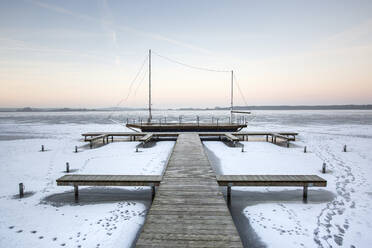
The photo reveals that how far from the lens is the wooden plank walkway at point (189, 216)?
4.02m

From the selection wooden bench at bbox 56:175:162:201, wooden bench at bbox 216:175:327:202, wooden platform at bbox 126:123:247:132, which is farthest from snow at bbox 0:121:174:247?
wooden platform at bbox 126:123:247:132

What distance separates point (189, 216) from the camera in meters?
4.92

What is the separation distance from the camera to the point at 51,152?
649 inches

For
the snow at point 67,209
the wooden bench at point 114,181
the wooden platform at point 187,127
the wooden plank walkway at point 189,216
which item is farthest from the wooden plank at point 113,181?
the wooden platform at point 187,127

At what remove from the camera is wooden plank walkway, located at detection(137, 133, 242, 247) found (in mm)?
4016

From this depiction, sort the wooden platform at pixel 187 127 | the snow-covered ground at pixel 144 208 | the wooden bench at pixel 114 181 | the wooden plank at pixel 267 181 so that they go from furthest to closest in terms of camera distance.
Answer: the wooden platform at pixel 187 127, the wooden bench at pixel 114 181, the wooden plank at pixel 267 181, the snow-covered ground at pixel 144 208

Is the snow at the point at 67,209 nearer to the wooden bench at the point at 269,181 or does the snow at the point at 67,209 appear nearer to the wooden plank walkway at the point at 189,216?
the wooden plank walkway at the point at 189,216

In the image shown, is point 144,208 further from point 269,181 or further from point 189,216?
point 269,181

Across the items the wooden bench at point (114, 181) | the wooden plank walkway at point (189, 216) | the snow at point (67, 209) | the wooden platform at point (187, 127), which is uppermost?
the wooden platform at point (187, 127)

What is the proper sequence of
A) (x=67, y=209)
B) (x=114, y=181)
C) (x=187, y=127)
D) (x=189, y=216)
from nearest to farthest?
(x=189, y=216) < (x=67, y=209) < (x=114, y=181) < (x=187, y=127)

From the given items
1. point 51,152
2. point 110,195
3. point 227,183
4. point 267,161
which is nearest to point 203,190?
point 227,183

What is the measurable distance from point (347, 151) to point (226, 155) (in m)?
9.90

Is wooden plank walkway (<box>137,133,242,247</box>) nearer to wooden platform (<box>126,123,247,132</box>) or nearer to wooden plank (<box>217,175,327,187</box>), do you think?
wooden plank (<box>217,175,327,187</box>)

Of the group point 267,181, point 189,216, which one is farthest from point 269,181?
point 189,216
